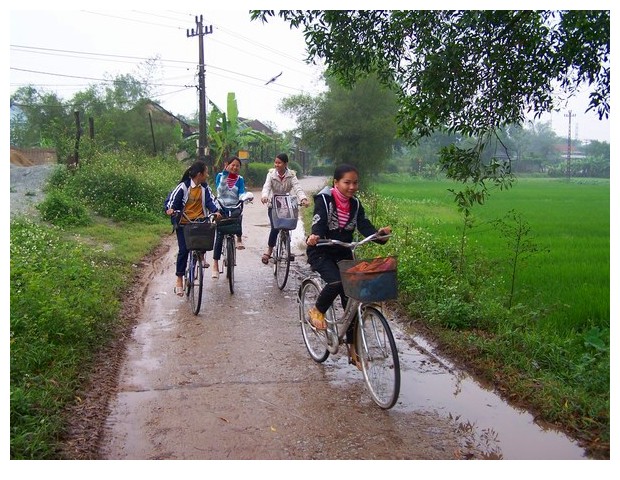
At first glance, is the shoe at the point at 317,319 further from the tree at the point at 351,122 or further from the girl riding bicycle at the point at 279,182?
the tree at the point at 351,122

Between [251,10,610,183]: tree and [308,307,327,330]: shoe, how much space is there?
214 centimetres

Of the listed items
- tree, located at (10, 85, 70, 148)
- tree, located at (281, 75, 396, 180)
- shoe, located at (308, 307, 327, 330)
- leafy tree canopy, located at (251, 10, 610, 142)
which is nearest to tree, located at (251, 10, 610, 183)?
leafy tree canopy, located at (251, 10, 610, 142)

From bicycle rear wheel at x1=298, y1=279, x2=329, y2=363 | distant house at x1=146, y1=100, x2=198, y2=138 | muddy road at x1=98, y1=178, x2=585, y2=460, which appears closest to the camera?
muddy road at x1=98, y1=178, x2=585, y2=460

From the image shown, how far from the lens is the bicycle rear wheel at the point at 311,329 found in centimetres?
511

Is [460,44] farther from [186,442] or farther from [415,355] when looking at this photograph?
[186,442]

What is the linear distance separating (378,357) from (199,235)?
9.88 feet

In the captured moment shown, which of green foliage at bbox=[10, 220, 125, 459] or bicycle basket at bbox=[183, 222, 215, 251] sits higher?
bicycle basket at bbox=[183, 222, 215, 251]

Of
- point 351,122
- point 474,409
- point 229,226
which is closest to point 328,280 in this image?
point 474,409

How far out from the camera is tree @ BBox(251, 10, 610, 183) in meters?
4.92

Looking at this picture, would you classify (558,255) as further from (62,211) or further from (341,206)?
(62,211)

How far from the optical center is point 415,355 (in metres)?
5.42

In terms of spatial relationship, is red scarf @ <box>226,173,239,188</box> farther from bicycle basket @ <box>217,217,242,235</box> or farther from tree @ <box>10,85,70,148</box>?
tree @ <box>10,85,70,148</box>

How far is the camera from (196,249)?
6.56 metres

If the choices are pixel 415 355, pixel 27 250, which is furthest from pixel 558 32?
pixel 27 250
